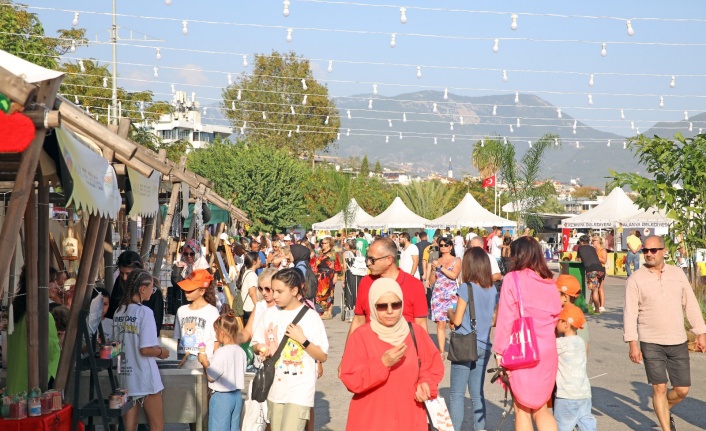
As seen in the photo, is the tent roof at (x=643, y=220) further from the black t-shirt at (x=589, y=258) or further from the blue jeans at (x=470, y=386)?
the blue jeans at (x=470, y=386)

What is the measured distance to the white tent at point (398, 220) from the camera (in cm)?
4294

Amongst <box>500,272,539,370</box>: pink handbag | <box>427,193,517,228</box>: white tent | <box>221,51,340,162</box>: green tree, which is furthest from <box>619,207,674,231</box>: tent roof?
<box>221,51,340,162</box>: green tree

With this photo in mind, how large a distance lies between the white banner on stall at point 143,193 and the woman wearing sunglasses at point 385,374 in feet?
13.7

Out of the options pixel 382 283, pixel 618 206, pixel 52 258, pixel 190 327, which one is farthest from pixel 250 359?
pixel 618 206

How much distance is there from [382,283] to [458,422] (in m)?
3.47

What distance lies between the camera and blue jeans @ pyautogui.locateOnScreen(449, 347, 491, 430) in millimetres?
8270

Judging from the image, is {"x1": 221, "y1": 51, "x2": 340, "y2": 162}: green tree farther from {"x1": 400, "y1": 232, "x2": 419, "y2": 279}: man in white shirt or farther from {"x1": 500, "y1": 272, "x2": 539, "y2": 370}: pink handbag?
{"x1": 500, "y1": 272, "x2": 539, "y2": 370}: pink handbag

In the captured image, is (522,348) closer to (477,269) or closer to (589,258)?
(477,269)

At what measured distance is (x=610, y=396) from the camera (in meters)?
10.8

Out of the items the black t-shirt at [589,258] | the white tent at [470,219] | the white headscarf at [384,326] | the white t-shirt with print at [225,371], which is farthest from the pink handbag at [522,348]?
the white tent at [470,219]

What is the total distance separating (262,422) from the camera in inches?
281

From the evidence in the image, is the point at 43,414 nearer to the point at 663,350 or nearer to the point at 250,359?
the point at 250,359

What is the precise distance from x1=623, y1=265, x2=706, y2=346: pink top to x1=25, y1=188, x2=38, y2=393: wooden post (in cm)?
488

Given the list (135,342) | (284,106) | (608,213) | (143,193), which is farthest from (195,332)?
(284,106)
